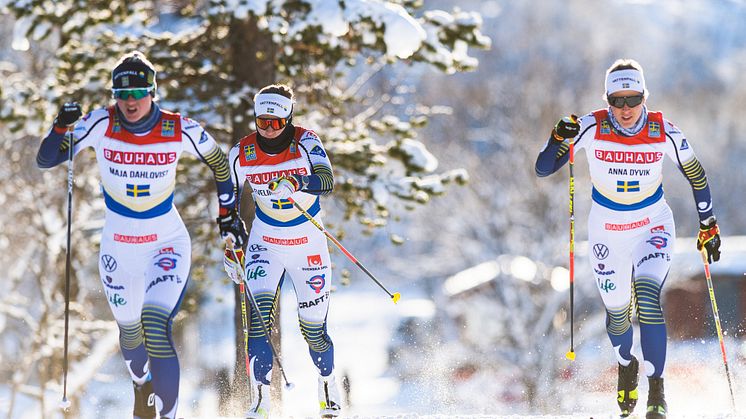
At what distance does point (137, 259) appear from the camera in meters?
7.00

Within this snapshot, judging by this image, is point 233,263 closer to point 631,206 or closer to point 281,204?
point 281,204

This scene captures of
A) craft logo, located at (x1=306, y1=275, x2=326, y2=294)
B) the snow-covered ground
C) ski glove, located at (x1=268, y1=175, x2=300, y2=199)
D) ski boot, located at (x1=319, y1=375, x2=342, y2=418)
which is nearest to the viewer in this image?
ski glove, located at (x1=268, y1=175, x2=300, y2=199)

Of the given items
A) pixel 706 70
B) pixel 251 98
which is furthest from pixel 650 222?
pixel 706 70

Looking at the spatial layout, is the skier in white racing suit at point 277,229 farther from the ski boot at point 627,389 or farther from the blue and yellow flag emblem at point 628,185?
the ski boot at point 627,389

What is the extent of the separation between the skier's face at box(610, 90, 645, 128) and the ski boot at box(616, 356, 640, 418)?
69.5 inches

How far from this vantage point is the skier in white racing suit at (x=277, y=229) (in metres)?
7.45

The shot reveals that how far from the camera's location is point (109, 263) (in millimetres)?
7027

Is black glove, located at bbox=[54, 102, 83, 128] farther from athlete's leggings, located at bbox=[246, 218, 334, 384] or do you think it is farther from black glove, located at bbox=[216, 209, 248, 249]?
athlete's leggings, located at bbox=[246, 218, 334, 384]

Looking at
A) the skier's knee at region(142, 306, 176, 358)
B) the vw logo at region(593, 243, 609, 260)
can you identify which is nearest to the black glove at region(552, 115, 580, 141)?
the vw logo at region(593, 243, 609, 260)

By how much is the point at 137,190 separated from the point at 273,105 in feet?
3.65

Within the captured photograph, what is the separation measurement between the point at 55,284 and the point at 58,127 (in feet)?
47.9

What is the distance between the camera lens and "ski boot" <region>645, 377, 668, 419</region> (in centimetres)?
727

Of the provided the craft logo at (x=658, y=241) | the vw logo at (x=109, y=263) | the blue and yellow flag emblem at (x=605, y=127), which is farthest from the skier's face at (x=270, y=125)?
the craft logo at (x=658, y=241)

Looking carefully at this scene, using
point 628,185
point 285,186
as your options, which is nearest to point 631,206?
point 628,185
